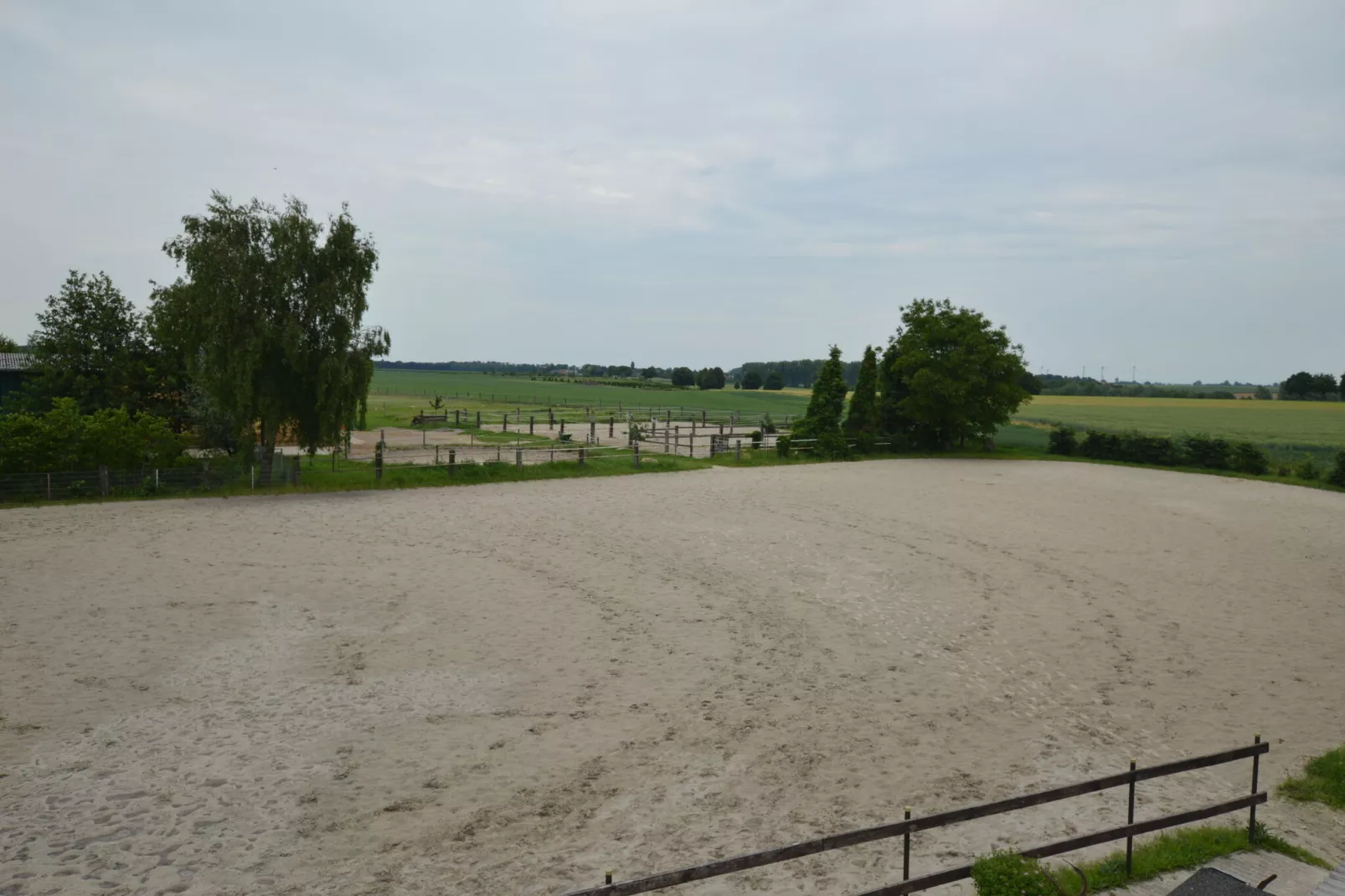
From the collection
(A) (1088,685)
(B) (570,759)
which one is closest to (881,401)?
(A) (1088,685)

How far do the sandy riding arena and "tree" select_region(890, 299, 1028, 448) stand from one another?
55.9 feet

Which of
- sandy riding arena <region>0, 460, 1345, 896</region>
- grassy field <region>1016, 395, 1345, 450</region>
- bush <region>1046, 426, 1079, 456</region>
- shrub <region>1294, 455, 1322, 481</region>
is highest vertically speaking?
grassy field <region>1016, 395, 1345, 450</region>

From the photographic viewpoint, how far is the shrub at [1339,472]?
2764 centimetres

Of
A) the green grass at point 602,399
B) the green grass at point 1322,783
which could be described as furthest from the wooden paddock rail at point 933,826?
the green grass at point 602,399

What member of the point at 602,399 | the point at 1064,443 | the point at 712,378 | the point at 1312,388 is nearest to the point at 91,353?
the point at 1064,443

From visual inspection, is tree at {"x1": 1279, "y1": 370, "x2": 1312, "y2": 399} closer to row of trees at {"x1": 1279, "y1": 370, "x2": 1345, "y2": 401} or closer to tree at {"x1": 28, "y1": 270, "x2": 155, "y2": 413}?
row of trees at {"x1": 1279, "y1": 370, "x2": 1345, "y2": 401}

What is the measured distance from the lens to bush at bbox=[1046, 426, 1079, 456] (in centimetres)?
3672

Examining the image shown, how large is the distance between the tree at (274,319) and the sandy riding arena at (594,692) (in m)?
4.99

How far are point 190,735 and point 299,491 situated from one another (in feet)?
51.9

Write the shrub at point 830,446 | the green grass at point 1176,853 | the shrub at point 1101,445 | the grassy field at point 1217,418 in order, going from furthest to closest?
1. the grassy field at point 1217,418
2. the shrub at point 1101,445
3. the shrub at point 830,446
4. the green grass at point 1176,853

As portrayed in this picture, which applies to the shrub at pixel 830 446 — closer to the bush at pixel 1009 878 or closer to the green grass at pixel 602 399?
the bush at pixel 1009 878

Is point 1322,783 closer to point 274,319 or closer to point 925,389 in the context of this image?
point 274,319

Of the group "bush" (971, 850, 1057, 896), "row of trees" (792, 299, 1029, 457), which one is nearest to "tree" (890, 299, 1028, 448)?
"row of trees" (792, 299, 1029, 457)

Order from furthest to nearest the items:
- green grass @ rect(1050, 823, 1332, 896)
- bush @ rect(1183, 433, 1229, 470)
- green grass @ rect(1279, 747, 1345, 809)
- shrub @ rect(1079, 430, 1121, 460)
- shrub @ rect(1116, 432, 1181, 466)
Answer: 1. shrub @ rect(1079, 430, 1121, 460)
2. shrub @ rect(1116, 432, 1181, 466)
3. bush @ rect(1183, 433, 1229, 470)
4. green grass @ rect(1279, 747, 1345, 809)
5. green grass @ rect(1050, 823, 1332, 896)
